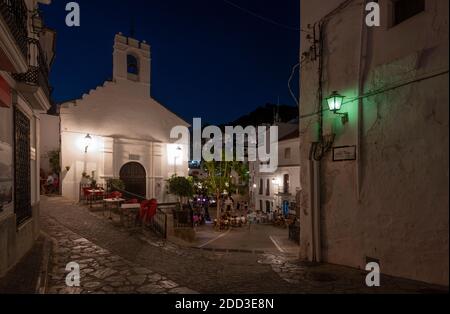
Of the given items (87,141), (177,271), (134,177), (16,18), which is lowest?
(177,271)

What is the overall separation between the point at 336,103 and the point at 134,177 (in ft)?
51.0

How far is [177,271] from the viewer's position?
650cm

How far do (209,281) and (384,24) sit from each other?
649 cm

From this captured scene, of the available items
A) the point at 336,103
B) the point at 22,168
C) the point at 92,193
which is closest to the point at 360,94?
the point at 336,103

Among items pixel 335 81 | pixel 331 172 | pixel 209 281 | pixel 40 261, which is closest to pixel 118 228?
pixel 40 261

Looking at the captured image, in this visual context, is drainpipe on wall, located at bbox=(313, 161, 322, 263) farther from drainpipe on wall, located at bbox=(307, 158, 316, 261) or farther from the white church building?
the white church building

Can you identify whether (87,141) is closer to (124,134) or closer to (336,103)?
(124,134)

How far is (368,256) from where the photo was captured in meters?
6.51

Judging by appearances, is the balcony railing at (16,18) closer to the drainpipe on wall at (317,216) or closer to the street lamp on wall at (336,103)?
the street lamp on wall at (336,103)

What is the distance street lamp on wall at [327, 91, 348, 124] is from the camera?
7.02m

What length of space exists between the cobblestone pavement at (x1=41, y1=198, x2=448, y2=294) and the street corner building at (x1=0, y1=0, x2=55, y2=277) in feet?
3.21

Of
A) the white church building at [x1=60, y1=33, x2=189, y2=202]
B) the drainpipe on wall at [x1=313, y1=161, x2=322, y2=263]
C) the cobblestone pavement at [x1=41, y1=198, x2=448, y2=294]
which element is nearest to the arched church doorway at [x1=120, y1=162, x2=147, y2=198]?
the white church building at [x1=60, y1=33, x2=189, y2=202]

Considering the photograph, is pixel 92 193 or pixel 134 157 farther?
pixel 134 157

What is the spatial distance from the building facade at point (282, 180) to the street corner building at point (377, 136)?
52.3 feet
